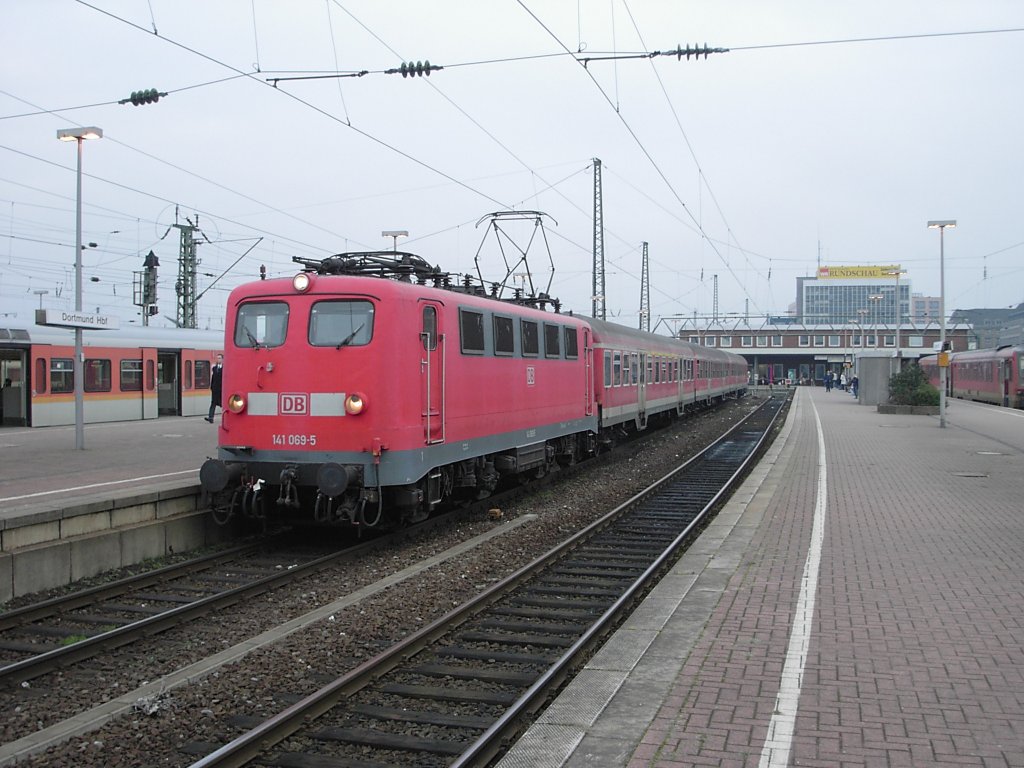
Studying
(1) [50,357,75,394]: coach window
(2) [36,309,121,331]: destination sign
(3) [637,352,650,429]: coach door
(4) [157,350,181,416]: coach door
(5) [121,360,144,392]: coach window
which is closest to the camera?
(2) [36,309,121,331]: destination sign

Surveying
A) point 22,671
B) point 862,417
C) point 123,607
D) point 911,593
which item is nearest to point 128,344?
point 123,607

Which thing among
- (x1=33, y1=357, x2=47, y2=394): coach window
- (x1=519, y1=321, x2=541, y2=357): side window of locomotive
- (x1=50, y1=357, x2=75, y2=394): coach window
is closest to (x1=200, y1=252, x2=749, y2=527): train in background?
(x1=519, y1=321, x2=541, y2=357): side window of locomotive

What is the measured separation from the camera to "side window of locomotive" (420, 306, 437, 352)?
1050 cm

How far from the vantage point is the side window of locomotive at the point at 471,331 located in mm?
11555

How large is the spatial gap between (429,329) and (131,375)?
1675 centimetres

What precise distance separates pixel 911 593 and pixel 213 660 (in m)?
5.78

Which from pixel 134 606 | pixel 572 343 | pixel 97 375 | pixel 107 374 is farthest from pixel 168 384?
pixel 134 606

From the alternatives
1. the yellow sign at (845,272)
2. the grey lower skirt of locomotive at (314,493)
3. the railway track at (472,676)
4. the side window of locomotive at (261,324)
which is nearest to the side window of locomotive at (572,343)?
the grey lower skirt of locomotive at (314,493)

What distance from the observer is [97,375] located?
23.3 metres

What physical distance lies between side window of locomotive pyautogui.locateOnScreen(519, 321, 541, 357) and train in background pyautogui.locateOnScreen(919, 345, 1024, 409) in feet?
109

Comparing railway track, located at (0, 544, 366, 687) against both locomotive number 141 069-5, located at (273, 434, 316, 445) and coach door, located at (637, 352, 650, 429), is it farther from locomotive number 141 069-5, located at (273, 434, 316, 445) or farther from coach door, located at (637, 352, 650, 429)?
coach door, located at (637, 352, 650, 429)

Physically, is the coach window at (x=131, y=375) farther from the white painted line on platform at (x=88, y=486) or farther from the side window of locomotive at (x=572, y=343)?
the side window of locomotive at (x=572, y=343)

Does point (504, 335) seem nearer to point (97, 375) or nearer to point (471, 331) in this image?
point (471, 331)

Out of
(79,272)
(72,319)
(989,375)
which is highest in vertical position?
(79,272)
